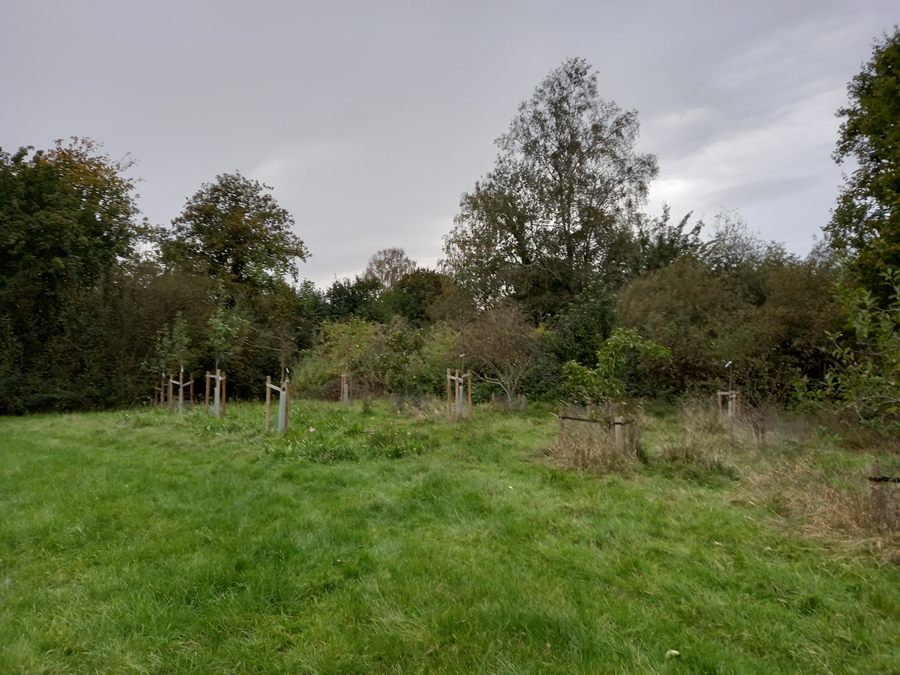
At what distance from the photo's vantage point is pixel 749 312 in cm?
1436

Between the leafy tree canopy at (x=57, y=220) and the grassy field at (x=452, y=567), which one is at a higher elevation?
the leafy tree canopy at (x=57, y=220)

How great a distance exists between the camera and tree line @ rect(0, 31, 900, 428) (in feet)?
42.9

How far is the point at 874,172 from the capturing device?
38.5 feet

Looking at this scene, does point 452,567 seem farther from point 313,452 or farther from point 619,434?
point 313,452

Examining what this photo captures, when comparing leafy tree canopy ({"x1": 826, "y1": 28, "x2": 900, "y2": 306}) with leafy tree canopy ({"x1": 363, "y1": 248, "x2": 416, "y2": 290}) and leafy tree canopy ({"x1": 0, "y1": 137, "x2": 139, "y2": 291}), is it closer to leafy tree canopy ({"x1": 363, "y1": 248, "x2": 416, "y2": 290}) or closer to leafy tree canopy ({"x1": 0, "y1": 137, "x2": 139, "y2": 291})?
leafy tree canopy ({"x1": 0, "y1": 137, "x2": 139, "y2": 291})

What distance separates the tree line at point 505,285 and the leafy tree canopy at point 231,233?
0.10 meters

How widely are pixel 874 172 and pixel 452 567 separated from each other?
12.8m

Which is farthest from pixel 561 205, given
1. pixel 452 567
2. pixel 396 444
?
pixel 452 567

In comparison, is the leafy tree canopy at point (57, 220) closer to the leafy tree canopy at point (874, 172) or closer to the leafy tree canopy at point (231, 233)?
the leafy tree canopy at point (231, 233)

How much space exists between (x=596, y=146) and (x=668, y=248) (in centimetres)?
510

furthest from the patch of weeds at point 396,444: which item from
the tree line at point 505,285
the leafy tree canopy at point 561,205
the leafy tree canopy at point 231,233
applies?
the leafy tree canopy at point 231,233

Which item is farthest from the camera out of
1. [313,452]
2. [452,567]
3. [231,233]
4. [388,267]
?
[388,267]

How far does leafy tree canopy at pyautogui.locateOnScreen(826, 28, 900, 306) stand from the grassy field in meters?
4.94

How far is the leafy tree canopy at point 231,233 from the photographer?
25.7 metres
